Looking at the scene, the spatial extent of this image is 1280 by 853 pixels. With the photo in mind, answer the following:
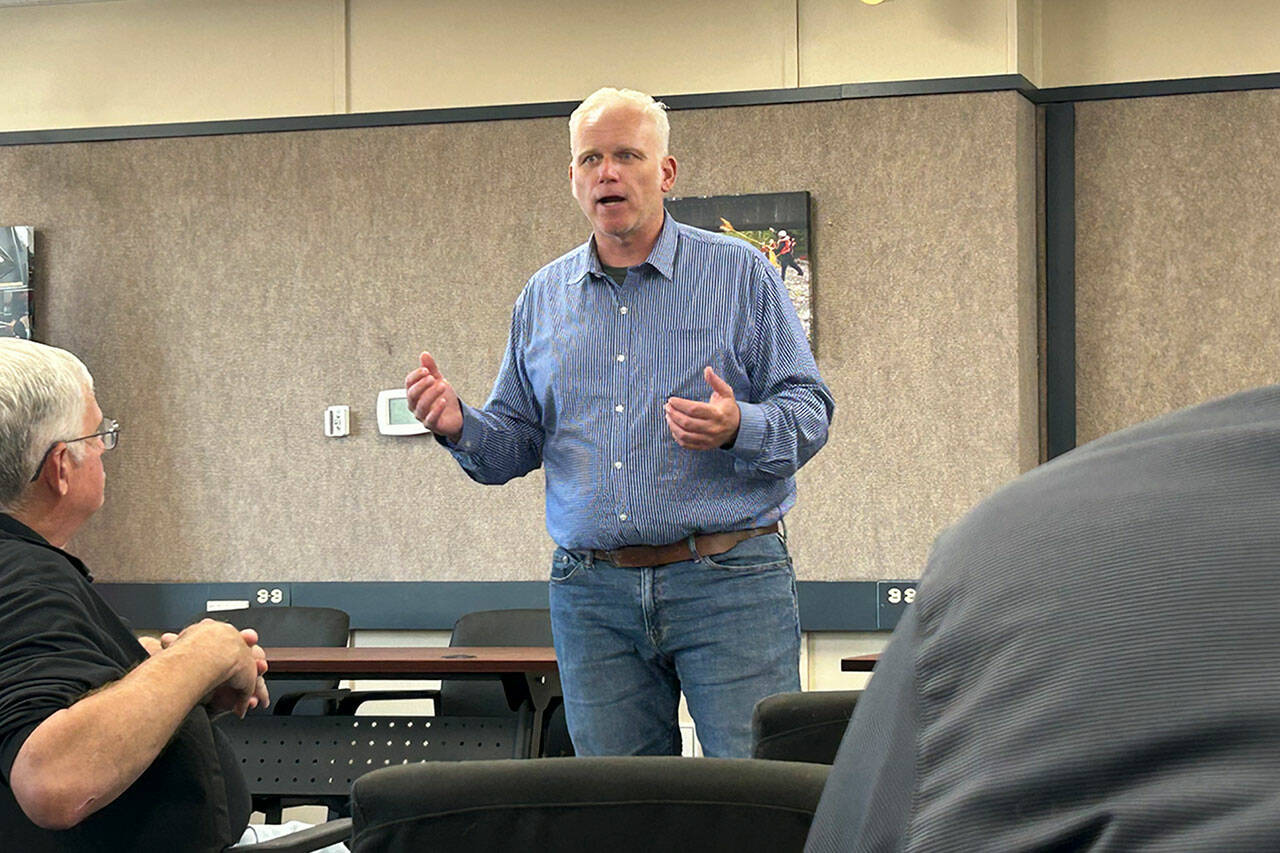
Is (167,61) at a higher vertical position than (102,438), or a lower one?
higher

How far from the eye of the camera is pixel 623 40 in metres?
5.33

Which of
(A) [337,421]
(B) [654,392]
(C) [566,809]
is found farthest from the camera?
(A) [337,421]

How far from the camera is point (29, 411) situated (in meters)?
2.01

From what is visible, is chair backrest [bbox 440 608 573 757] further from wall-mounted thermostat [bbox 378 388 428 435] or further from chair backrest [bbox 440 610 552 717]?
wall-mounted thermostat [bbox 378 388 428 435]

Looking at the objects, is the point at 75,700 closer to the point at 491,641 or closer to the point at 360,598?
the point at 491,641

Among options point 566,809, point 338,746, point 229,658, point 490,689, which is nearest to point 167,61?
point 490,689

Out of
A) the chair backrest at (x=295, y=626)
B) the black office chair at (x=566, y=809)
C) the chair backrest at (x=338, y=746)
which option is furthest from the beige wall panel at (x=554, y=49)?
the black office chair at (x=566, y=809)

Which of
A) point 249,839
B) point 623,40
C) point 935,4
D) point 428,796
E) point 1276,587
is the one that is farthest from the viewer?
point 623,40

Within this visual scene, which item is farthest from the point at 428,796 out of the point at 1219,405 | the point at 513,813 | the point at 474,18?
the point at 474,18

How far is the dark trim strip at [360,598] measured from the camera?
17.5ft

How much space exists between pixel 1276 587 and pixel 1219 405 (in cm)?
8

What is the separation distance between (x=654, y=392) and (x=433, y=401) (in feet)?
1.26

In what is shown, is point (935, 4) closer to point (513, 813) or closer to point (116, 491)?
point (116, 491)

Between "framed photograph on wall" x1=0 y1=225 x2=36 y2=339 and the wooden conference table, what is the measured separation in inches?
91.5
